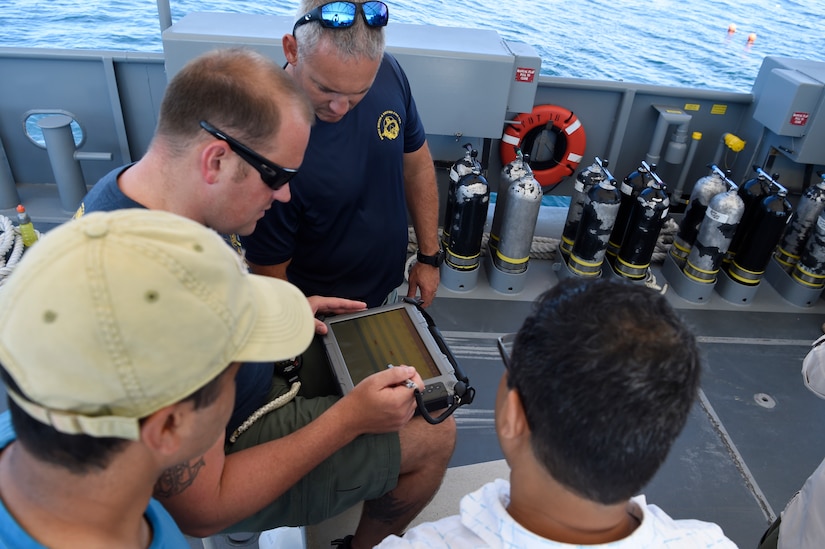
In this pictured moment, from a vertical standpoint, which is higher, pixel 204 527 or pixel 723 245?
pixel 204 527

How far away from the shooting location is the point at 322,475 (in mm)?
1526

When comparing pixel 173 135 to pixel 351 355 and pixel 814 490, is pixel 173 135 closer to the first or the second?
pixel 351 355

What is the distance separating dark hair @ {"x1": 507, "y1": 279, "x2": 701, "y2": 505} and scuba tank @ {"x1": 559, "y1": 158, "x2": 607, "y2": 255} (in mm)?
2598

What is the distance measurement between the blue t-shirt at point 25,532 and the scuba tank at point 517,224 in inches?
101

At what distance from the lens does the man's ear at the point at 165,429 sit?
78 cm

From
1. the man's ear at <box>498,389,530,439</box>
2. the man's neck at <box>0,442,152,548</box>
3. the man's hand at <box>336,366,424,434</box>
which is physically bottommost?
the man's hand at <box>336,366,424,434</box>

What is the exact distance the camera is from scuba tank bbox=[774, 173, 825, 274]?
3418mm

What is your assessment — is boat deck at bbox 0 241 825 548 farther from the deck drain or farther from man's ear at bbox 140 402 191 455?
man's ear at bbox 140 402 191 455

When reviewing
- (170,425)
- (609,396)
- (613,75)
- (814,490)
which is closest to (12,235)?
(170,425)

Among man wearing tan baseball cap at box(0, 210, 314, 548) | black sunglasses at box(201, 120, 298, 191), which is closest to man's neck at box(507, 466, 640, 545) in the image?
man wearing tan baseball cap at box(0, 210, 314, 548)

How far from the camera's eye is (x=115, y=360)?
723 millimetres

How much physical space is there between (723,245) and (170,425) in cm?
332

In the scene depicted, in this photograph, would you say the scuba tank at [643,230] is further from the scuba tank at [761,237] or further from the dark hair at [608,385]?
the dark hair at [608,385]

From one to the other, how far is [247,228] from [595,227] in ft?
7.59
